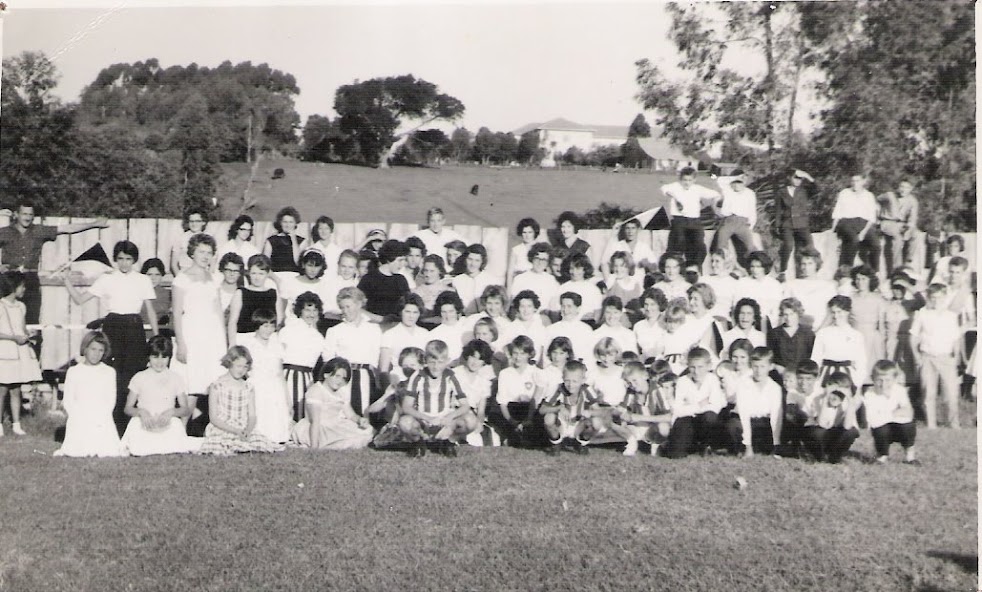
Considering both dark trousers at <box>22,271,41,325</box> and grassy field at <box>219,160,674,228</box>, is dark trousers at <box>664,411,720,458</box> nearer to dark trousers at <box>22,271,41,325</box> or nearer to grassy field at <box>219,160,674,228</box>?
grassy field at <box>219,160,674,228</box>

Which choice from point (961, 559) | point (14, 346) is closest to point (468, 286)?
point (14, 346)

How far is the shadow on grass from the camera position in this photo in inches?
159

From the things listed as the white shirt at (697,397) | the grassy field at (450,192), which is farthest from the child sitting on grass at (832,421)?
the grassy field at (450,192)

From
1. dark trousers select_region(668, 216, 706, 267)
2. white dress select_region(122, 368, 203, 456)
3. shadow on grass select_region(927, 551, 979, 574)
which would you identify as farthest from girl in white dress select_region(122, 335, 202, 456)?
shadow on grass select_region(927, 551, 979, 574)

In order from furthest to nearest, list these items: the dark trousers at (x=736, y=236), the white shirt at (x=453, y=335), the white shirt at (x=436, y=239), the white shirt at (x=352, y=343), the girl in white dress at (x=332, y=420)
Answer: the dark trousers at (x=736, y=236) → the white shirt at (x=436, y=239) → the white shirt at (x=453, y=335) → the white shirt at (x=352, y=343) → the girl in white dress at (x=332, y=420)

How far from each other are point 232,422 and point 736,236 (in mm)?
4081

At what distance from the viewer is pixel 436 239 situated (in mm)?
6512

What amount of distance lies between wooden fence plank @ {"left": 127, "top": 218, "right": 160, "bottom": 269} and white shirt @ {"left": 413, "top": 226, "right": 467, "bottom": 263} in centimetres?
216

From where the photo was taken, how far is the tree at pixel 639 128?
19.8 feet

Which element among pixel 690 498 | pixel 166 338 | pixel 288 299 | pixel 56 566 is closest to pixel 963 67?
pixel 690 498

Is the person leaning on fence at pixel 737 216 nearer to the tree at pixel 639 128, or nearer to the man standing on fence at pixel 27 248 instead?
the tree at pixel 639 128

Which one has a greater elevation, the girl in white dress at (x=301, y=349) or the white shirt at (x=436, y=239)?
the white shirt at (x=436, y=239)

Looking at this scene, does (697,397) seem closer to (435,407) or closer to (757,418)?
(757,418)

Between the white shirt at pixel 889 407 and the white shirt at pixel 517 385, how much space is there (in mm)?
2173
